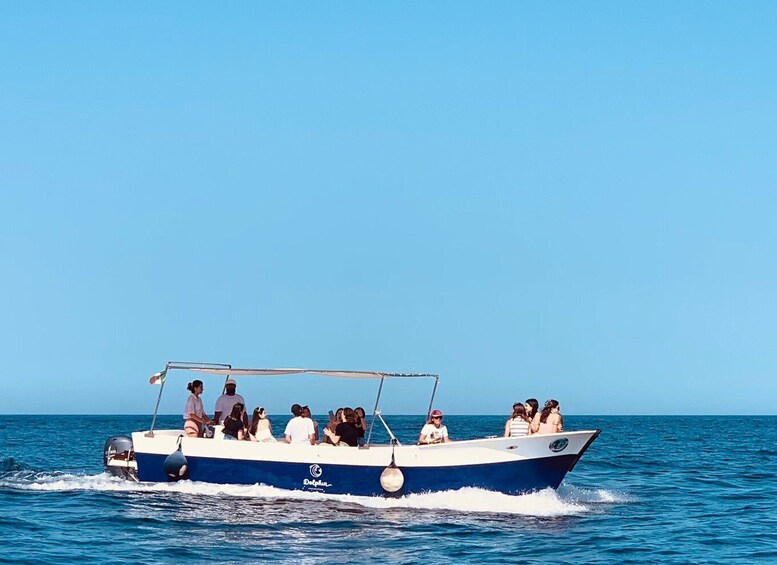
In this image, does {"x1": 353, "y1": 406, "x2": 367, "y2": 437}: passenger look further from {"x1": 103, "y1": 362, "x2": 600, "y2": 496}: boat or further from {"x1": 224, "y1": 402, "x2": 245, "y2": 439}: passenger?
{"x1": 224, "y1": 402, "x2": 245, "y2": 439}: passenger

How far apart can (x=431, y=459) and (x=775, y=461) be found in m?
22.8

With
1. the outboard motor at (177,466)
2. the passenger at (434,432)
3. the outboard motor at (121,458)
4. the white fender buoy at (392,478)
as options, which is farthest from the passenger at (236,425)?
the passenger at (434,432)

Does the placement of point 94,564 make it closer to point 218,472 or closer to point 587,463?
point 218,472

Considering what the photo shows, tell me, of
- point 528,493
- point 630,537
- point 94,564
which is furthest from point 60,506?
point 630,537

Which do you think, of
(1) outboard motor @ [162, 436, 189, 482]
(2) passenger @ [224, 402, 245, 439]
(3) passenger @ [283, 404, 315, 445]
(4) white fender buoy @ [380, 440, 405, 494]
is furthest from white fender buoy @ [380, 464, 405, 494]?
(1) outboard motor @ [162, 436, 189, 482]

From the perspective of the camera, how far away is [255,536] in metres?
17.4

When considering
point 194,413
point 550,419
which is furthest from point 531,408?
point 194,413

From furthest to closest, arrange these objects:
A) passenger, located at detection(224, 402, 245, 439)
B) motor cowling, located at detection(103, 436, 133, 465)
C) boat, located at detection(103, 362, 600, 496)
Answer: motor cowling, located at detection(103, 436, 133, 465) → passenger, located at detection(224, 402, 245, 439) → boat, located at detection(103, 362, 600, 496)

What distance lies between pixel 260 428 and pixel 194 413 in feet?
5.89

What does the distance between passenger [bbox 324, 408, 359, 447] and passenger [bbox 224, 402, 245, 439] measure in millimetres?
1807

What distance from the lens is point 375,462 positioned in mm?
20359

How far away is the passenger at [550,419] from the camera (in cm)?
2064

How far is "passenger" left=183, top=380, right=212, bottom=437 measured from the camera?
22.4 meters

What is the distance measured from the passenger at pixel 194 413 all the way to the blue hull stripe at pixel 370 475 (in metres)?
0.87
